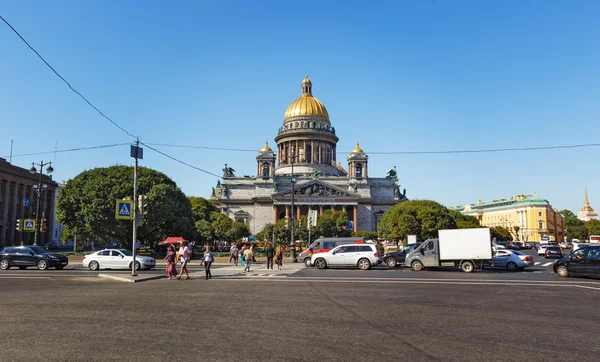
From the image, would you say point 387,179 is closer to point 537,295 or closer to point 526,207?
point 526,207

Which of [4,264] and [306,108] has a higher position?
[306,108]

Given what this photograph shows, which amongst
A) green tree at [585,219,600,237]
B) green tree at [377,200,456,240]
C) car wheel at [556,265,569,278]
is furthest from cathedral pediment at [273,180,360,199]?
green tree at [585,219,600,237]

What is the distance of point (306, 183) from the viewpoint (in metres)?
102

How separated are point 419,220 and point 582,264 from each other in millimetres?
47554

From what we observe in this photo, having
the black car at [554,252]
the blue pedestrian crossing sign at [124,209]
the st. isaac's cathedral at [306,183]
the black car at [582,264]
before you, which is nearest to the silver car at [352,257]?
the black car at [582,264]

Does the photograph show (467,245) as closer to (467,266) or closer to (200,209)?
(467,266)

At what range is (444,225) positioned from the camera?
227 feet

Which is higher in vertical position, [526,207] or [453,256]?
[526,207]

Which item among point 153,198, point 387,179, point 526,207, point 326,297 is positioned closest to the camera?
point 326,297

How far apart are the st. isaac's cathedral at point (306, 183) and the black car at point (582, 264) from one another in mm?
71353

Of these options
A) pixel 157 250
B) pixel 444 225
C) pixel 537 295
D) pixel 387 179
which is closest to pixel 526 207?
pixel 387 179

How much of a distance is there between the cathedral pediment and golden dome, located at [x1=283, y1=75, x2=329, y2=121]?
73.4 ft

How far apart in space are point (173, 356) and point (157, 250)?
166 ft

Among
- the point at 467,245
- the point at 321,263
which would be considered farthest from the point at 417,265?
the point at 321,263
